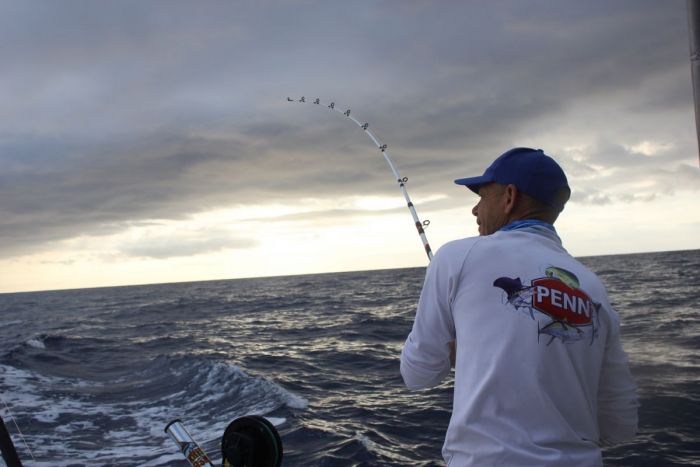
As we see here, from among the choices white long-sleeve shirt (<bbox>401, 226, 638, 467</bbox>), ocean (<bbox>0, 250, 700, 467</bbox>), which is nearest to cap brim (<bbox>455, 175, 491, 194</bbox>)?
white long-sleeve shirt (<bbox>401, 226, 638, 467</bbox>)

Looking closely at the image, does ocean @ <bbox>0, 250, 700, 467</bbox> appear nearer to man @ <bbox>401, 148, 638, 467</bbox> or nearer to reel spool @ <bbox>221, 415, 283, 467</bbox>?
reel spool @ <bbox>221, 415, 283, 467</bbox>

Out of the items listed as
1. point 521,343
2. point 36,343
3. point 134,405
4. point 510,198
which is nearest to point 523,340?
point 521,343

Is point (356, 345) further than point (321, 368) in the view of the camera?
Yes

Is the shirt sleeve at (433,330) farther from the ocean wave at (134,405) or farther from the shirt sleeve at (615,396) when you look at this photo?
the ocean wave at (134,405)

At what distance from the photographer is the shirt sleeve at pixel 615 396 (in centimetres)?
172

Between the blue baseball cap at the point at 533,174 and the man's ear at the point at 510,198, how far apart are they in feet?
0.05

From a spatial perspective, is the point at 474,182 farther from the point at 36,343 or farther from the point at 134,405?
the point at 36,343

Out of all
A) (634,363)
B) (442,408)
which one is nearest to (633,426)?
(442,408)

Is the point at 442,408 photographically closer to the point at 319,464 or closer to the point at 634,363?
the point at 319,464

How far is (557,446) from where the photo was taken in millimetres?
1491

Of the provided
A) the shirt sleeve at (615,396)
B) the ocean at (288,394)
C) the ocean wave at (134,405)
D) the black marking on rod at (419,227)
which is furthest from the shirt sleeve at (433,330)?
the ocean wave at (134,405)

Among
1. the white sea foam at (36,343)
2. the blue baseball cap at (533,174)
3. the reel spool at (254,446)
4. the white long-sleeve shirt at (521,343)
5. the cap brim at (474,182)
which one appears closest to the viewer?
the white long-sleeve shirt at (521,343)

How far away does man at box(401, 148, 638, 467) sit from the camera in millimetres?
1483

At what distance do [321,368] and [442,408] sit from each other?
4094 mm
